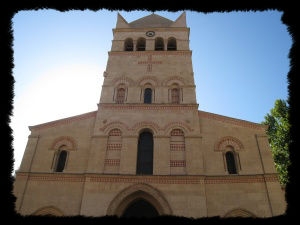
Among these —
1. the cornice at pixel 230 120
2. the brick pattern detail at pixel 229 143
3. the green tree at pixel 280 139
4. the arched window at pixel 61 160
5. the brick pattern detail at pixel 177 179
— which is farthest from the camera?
the green tree at pixel 280 139

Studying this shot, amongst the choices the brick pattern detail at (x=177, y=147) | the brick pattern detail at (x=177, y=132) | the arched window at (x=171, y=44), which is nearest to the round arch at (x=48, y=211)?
the brick pattern detail at (x=177, y=147)

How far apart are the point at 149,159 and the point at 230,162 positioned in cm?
421

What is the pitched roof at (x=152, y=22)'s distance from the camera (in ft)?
72.2

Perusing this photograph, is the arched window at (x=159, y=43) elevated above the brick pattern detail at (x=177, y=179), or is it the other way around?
the arched window at (x=159, y=43)

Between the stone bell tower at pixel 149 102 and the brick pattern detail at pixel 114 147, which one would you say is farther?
the brick pattern detail at pixel 114 147

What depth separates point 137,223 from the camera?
12.6 ft

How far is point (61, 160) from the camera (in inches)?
580

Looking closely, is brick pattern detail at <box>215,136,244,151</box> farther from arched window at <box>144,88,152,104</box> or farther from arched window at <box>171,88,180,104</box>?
arched window at <box>144,88,152,104</box>

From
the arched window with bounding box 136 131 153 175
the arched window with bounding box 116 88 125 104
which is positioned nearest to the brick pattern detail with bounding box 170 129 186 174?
the arched window with bounding box 136 131 153 175

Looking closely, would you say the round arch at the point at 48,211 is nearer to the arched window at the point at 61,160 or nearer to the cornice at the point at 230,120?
the arched window at the point at 61,160

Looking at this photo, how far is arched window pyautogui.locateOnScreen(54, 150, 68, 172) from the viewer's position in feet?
47.5

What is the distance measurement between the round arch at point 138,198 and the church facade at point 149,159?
0.15ft

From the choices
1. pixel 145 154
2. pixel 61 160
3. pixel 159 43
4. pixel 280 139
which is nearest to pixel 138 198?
pixel 145 154

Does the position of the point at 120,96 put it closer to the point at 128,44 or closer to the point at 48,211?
the point at 128,44
